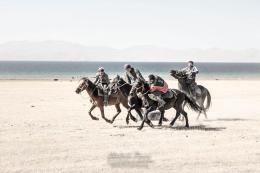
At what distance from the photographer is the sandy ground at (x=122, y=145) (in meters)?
12.6

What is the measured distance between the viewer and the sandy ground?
1258cm

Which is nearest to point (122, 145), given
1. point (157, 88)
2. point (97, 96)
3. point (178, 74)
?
point (157, 88)

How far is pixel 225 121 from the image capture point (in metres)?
22.7

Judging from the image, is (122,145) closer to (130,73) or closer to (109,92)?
(130,73)

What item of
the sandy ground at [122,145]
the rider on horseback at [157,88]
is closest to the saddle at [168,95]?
the rider on horseback at [157,88]

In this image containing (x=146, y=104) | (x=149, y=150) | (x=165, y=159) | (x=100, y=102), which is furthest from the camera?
(x=100, y=102)

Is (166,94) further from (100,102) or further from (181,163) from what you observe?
(181,163)

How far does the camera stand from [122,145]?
1554 cm

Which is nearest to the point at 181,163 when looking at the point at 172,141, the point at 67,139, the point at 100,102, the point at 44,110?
the point at 172,141

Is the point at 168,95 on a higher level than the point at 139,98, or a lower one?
higher

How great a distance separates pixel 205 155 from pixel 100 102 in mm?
8464

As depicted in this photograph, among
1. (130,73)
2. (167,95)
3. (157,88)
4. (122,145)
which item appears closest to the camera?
(122,145)

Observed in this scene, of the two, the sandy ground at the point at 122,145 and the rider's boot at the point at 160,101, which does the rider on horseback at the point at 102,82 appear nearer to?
the sandy ground at the point at 122,145

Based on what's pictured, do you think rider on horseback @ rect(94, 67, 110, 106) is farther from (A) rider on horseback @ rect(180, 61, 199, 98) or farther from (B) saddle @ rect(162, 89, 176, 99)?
(A) rider on horseback @ rect(180, 61, 199, 98)
